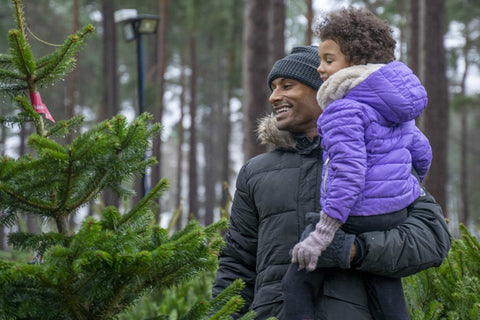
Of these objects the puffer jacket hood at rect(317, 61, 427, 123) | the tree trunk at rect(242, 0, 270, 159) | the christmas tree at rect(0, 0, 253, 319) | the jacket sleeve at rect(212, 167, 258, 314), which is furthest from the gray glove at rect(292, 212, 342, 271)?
the tree trunk at rect(242, 0, 270, 159)

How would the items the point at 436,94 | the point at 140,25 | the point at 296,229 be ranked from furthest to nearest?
the point at 436,94 → the point at 140,25 → the point at 296,229

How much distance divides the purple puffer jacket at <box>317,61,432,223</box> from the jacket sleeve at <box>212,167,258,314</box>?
2.01ft

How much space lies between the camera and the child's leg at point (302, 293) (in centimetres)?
233

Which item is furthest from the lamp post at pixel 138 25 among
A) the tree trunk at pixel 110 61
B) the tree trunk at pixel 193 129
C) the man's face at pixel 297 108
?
the tree trunk at pixel 193 129

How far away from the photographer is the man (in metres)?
2.28

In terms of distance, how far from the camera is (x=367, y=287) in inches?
93.7

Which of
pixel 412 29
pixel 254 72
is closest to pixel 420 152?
pixel 254 72

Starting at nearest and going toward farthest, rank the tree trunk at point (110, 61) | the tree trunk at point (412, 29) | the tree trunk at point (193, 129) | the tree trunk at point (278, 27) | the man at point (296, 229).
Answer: the man at point (296, 229), the tree trunk at point (278, 27), the tree trunk at point (412, 29), the tree trunk at point (110, 61), the tree trunk at point (193, 129)

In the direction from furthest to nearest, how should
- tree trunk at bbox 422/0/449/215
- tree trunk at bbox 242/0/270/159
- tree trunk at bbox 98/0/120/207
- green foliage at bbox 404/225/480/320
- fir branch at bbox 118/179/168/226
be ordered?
tree trunk at bbox 98/0/120/207, tree trunk at bbox 422/0/449/215, tree trunk at bbox 242/0/270/159, green foliage at bbox 404/225/480/320, fir branch at bbox 118/179/168/226

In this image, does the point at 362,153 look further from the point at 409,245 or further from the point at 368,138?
the point at 409,245

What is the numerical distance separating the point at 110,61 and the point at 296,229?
22.2 metres

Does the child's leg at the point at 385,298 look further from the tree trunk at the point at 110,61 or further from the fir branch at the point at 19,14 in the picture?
the tree trunk at the point at 110,61

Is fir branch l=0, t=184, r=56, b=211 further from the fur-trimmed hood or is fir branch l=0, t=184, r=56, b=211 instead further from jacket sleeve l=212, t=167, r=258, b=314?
the fur-trimmed hood

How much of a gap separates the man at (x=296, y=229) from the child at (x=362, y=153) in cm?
6
